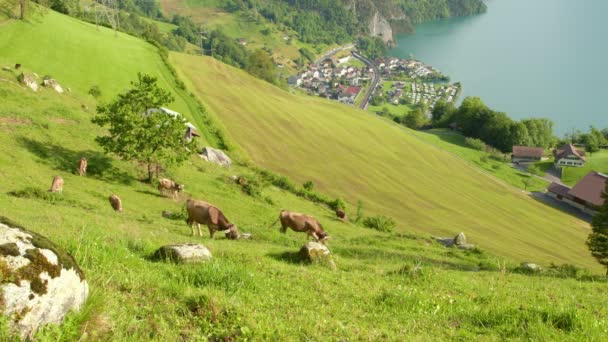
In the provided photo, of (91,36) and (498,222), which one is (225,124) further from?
(498,222)

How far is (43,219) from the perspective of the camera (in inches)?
686

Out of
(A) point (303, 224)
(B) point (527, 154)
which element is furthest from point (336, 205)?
(B) point (527, 154)

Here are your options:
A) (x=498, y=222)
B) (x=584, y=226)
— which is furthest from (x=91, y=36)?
(x=584, y=226)

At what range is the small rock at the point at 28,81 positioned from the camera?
1664 inches

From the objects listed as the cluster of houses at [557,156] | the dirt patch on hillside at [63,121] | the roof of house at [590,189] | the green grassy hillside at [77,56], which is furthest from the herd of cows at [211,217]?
the cluster of houses at [557,156]

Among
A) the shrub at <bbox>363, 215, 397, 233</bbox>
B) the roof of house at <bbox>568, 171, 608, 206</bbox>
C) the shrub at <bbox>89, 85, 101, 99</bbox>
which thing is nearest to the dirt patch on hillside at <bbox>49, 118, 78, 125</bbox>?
the shrub at <bbox>89, 85, 101, 99</bbox>

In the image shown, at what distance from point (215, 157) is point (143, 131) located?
14.8 meters

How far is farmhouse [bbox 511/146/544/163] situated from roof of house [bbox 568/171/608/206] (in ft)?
97.4

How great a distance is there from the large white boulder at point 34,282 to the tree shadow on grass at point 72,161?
26.6 meters

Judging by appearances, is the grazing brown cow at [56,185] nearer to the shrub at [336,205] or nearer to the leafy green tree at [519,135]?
the shrub at [336,205]

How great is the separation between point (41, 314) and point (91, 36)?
78596mm

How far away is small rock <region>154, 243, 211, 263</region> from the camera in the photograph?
10.4 metres

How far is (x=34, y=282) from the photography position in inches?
216

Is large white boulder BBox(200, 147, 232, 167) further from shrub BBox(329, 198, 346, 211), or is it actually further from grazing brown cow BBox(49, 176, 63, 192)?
grazing brown cow BBox(49, 176, 63, 192)
